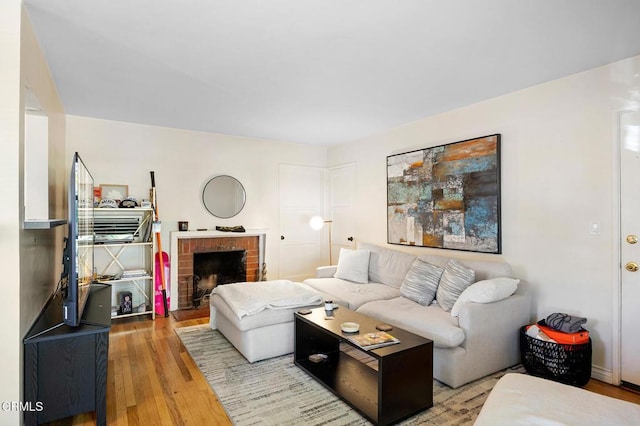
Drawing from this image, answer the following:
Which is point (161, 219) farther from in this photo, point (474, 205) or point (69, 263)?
point (474, 205)

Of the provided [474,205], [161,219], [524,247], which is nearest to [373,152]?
[474,205]

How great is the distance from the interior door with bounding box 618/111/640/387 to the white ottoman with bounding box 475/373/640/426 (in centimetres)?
157

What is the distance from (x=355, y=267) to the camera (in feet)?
14.1

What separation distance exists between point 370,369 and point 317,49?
7.83 ft

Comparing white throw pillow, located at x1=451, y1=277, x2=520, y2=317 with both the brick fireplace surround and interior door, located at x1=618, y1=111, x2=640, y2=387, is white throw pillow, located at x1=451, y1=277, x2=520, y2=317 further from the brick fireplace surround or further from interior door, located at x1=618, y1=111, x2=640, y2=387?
the brick fireplace surround

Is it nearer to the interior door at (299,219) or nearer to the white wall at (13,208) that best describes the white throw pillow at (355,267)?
the interior door at (299,219)

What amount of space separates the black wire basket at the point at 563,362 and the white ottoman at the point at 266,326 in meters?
1.83

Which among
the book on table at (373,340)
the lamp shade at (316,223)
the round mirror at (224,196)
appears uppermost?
the round mirror at (224,196)

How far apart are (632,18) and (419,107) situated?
6.09 ft

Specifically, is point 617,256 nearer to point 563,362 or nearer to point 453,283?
point 563,362

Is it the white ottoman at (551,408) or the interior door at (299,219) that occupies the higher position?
the interior door at (299,219)

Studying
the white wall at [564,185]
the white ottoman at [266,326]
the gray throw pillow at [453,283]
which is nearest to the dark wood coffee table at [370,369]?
the white ottoman at [266,326]

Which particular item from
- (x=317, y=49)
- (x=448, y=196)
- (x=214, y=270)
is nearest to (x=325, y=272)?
(x=214, y=270)

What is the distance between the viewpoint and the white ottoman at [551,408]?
4.10 ft
